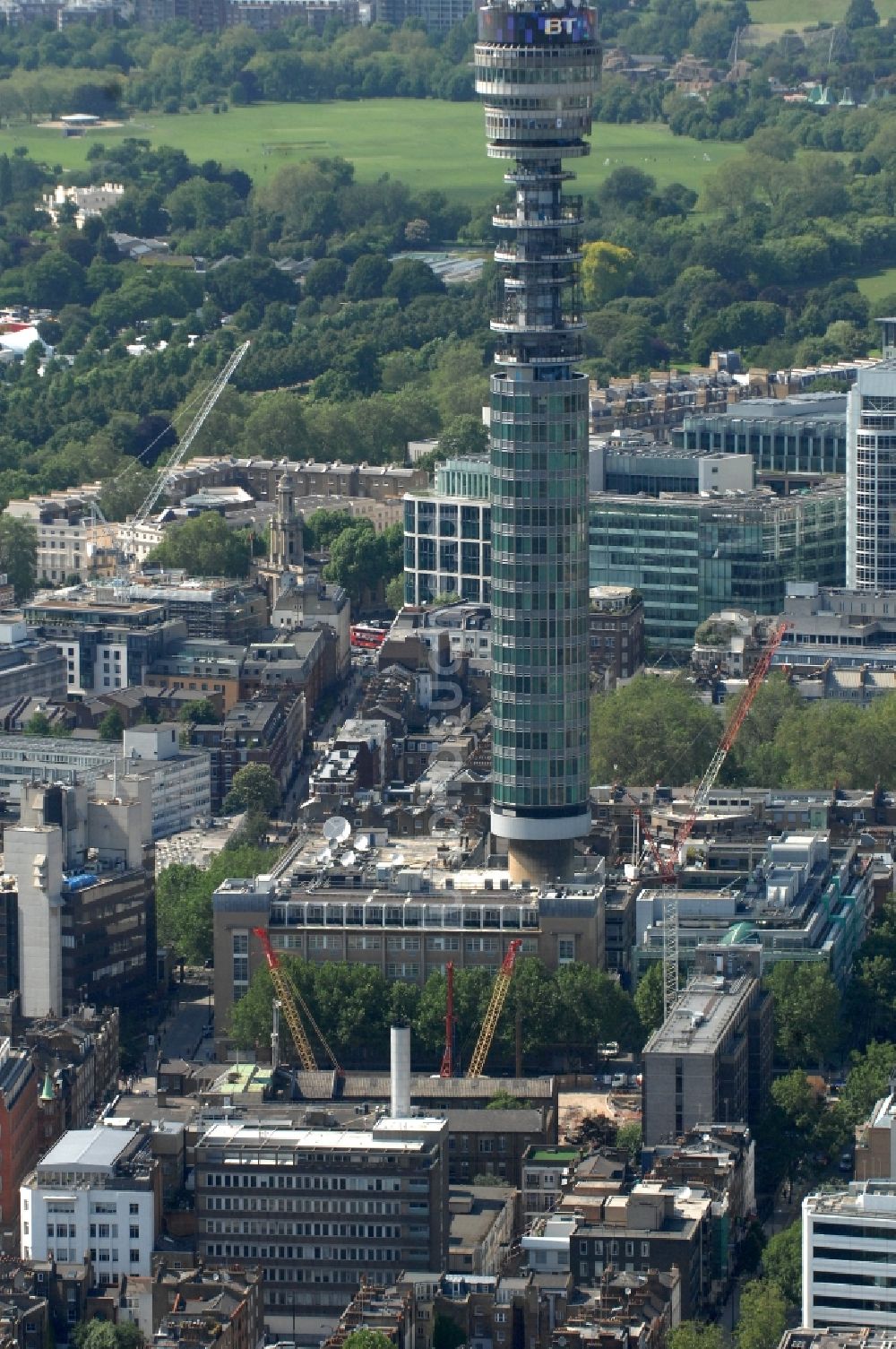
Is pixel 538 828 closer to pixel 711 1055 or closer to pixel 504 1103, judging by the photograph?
pixel 504 1103

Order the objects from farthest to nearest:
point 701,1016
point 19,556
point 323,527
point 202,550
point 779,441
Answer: point 323,527, point 779,441, point 19,556, point 202,550, point 701,1016

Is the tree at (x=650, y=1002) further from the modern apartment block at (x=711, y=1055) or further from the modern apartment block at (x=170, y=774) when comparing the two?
the modern apartment block at (x=170, y=774)

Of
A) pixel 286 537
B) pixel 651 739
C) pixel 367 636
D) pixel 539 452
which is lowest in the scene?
pixel 367 636

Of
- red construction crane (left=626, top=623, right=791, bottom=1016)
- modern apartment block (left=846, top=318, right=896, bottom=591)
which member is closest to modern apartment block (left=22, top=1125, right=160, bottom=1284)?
red construction crane (left=626, top=623, right=791, bottom=1016)

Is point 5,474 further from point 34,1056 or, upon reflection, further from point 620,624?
point 34,1056

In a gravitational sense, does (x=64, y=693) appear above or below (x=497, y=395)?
below

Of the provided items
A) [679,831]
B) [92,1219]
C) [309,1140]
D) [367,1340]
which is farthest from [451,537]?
[367,1340]

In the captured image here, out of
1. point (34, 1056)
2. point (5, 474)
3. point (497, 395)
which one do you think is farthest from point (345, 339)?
point (34, 1056)
